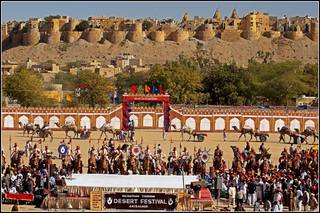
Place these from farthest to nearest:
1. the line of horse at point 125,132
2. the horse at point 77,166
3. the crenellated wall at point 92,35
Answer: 1. the crenellated wall at point 92,35
2. the line of horse at point 125,132
3. the horse at point 77,166

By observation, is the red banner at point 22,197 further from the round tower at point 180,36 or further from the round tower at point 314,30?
the round tower at point 314,30

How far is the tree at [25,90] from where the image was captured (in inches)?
2330

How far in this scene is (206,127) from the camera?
47594mm

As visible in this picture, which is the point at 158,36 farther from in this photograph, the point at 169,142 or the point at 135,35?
the point at 169,142

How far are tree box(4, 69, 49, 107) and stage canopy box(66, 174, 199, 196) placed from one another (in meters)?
33.9

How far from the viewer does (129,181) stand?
24.6 metres

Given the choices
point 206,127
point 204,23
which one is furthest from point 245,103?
point 204,23

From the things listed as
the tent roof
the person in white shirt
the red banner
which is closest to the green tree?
the tent roof

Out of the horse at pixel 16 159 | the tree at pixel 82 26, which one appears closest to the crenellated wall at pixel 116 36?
the tree at pixel 82 26

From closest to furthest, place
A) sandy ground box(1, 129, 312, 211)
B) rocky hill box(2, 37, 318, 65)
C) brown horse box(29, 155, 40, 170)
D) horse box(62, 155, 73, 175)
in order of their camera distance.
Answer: brown horse box(29, 155, 40, 170) < horse box(62, 155, 73, 175) < sandy ground box(1, 129, 312, 211) < rocky hill box(2, 37, 318, 65)

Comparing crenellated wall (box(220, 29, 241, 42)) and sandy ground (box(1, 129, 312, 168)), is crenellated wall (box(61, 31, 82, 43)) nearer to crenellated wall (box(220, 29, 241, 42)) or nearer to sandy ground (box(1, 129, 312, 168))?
crenellated wall (box(220, 29, 241, 42))

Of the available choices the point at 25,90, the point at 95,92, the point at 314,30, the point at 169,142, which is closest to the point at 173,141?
the point at 169,142

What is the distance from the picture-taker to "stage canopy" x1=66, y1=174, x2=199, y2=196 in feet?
76.3

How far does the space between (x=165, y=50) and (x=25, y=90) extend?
74.4 metres
